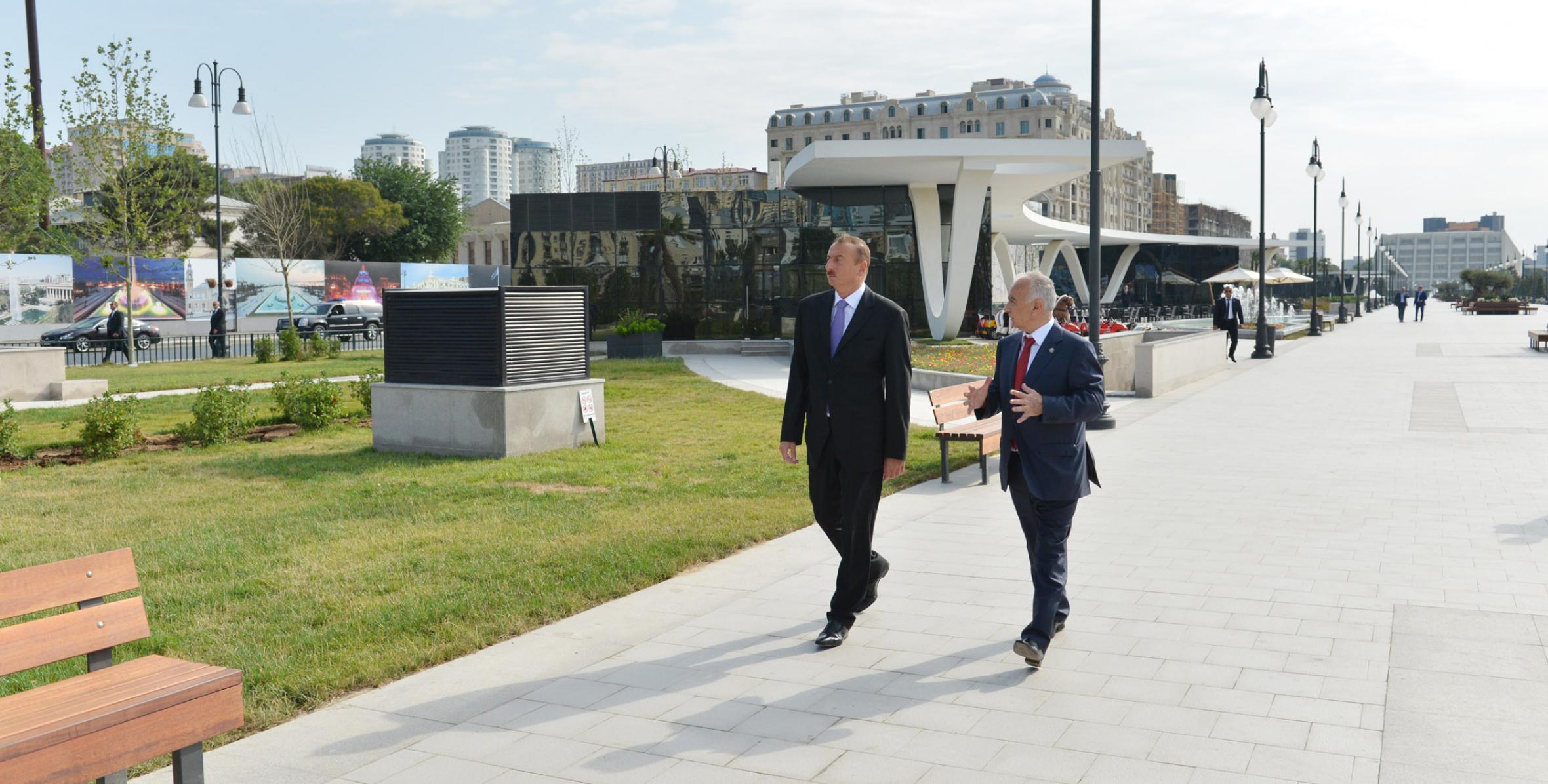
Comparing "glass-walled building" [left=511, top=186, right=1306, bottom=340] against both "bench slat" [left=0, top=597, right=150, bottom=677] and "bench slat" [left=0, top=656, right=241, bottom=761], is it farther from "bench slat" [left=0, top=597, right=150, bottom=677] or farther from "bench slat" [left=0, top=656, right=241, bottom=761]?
"bench slat" [left=0, top=656, right=241, bottom=761]

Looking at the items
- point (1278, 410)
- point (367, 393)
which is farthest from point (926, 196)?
point (367, 393)

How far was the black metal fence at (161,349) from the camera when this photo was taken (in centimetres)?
2830

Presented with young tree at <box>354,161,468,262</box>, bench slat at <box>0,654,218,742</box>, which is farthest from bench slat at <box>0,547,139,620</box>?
young tree at <box>354,161,468,262</box>

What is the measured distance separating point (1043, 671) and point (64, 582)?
372 cm

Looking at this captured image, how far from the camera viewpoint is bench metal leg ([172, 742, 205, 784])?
368 cm

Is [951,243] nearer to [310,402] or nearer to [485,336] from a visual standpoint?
[310,402]

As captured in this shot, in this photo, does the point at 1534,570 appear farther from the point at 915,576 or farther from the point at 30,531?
the point at 30,531

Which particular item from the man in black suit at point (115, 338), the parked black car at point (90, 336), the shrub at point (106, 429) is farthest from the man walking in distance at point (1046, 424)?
A: the parked black car at point (90, 336)

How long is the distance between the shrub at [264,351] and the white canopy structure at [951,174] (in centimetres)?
1272

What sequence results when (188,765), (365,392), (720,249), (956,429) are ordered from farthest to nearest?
(720,249) → (365,392) → (956,429) → (188,765)

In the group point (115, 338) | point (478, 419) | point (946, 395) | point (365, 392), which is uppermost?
point (115, 338)

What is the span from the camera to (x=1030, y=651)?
203 inches

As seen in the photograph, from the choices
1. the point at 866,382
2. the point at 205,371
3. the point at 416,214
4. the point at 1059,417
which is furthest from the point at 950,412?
the point at 416,214

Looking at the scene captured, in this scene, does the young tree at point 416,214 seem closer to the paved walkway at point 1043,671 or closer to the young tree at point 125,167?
the young tree at point 125,167
